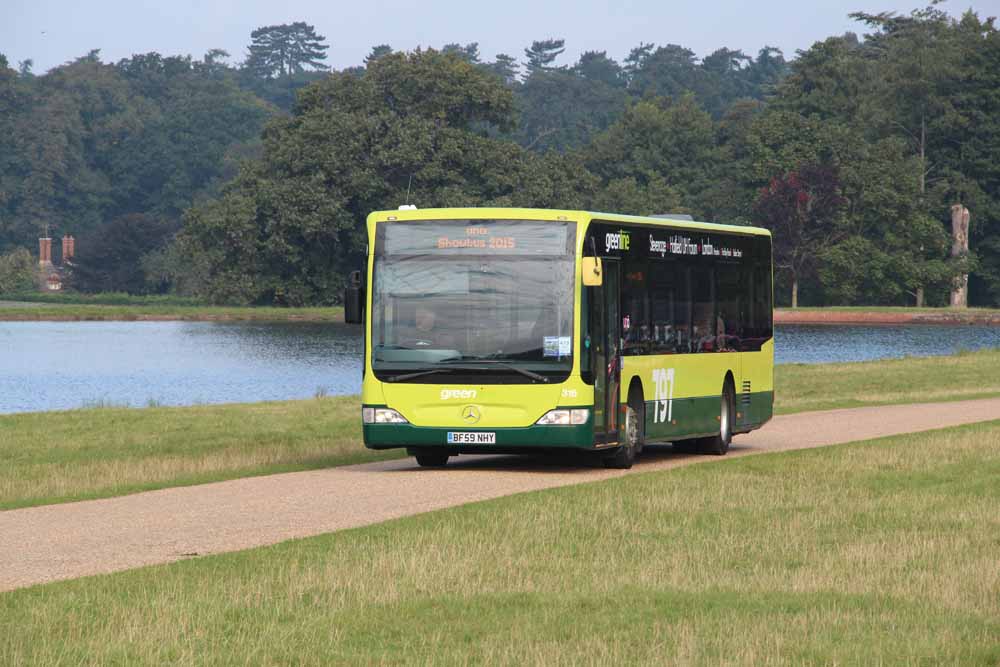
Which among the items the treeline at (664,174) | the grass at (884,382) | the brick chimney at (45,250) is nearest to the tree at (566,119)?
the treeline at (664,174)

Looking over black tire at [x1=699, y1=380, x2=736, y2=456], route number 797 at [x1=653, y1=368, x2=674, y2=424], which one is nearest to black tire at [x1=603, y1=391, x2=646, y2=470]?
route number 797 at [x1=653, y1=368, x2=674, y2=424]

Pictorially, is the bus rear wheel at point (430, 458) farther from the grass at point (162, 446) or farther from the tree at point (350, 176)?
the tree at point (350, 176)

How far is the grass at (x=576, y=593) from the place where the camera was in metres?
10.7

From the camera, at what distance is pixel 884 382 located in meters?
48.7

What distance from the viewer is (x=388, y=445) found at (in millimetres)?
22062

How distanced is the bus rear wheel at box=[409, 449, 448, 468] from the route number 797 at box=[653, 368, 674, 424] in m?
2.75

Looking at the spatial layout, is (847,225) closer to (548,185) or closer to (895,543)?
(548,185)

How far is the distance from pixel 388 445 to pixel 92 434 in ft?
33.6

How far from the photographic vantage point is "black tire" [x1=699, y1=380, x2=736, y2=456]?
86.3 ft

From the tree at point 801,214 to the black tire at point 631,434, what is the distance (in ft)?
296

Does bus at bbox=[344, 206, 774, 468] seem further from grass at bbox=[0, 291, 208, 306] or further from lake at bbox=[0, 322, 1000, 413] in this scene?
grass at bbox=[0, 291, 208, 306]

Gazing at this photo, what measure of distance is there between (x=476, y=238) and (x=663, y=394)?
3.73 metres

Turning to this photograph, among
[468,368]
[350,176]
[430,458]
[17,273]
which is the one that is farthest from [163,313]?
[468,368]

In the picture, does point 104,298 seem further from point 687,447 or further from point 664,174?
point 687,447
